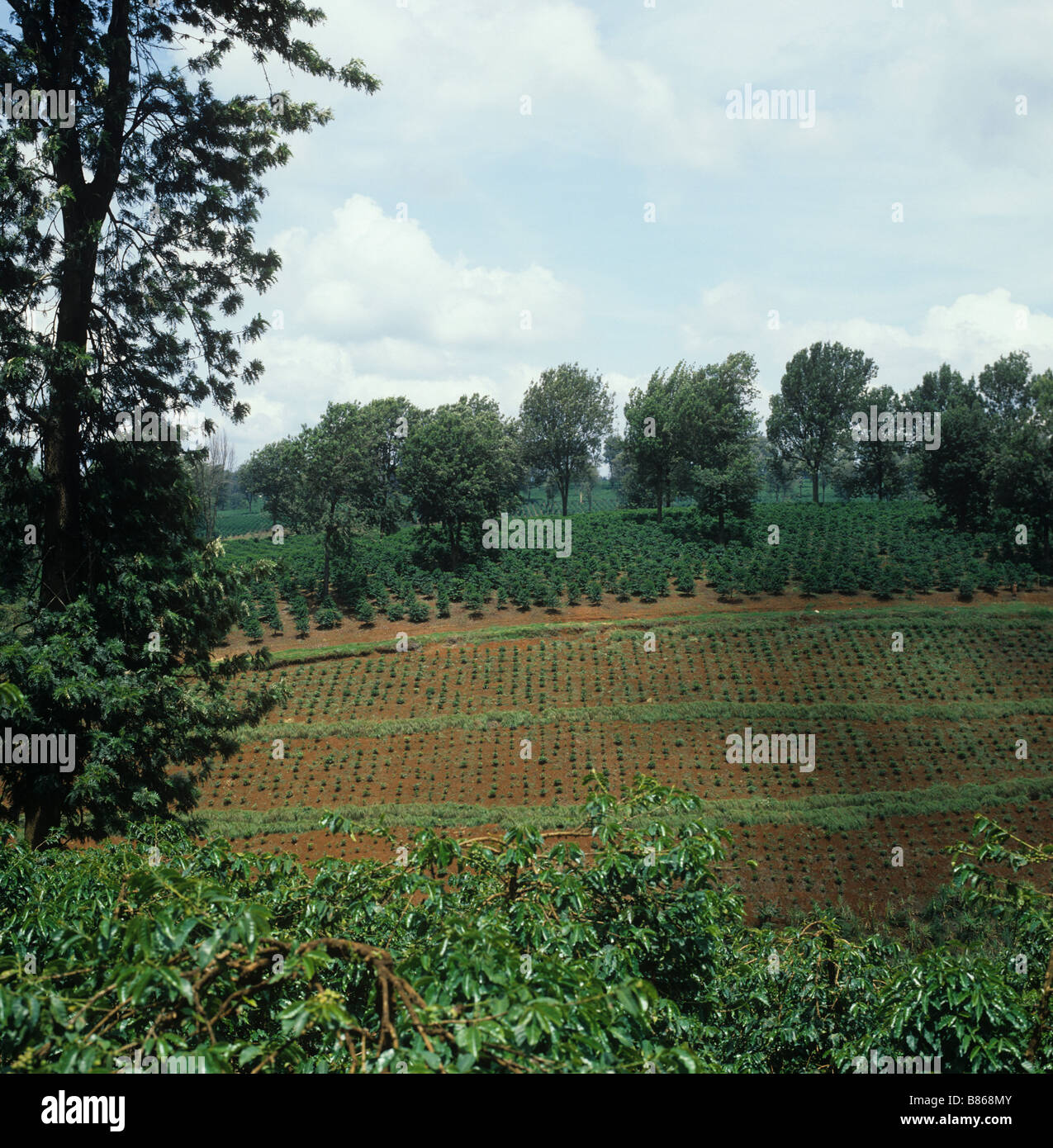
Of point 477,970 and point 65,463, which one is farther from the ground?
point 65,463

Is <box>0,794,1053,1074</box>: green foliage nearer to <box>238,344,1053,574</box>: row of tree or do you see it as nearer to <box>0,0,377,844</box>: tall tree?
<box>0,0,377,844</box>: tall tree

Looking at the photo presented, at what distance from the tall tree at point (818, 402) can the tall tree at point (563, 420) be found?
13.0 meters

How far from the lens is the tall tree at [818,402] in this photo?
174ft

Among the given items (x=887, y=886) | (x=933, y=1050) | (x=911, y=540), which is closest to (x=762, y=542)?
(x=911, y=540)

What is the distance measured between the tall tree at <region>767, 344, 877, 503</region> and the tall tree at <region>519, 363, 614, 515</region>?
511 inches

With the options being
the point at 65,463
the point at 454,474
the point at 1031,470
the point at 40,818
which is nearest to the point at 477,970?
the point at 40,818

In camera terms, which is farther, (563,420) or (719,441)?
(563,420)

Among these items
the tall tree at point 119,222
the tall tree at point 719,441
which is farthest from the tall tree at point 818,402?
the tall tree at point 119,222

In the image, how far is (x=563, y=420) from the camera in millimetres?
55281

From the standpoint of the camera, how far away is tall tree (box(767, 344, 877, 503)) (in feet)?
174

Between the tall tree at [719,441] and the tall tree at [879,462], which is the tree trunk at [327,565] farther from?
the tall tree at [879,462]

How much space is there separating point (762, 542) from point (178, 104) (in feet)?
109

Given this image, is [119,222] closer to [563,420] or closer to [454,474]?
[454,474]

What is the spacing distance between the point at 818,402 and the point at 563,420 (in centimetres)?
1790
